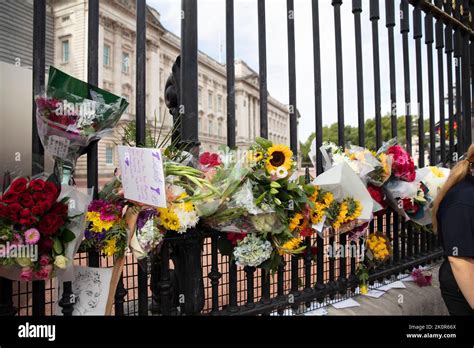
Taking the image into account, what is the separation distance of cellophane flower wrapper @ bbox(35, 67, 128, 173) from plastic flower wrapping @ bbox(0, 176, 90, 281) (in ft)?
0.71

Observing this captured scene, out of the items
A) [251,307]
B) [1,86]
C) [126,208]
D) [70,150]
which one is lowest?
[251,307]

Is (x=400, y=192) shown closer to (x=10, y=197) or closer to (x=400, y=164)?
(x=400, y=164)

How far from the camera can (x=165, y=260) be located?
178 cm

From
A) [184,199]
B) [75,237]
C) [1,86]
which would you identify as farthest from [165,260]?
[1,86]

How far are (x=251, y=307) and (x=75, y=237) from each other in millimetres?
1144

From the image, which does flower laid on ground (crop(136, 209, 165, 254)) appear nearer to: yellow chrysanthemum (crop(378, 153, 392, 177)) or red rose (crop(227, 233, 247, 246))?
red rose (crop(227, 233, 247, 246))

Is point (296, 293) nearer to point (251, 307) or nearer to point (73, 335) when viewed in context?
point (251, 307)

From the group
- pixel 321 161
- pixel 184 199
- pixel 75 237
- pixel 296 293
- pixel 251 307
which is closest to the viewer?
pixel 75 237

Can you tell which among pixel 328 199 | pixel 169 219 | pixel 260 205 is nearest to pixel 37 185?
pixel 169 219

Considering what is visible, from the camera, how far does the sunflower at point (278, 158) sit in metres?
1.76

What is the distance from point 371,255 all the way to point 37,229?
7.34 feet

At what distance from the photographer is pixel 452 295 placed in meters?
2.05

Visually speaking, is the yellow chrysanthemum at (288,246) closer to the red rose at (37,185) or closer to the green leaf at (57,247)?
the green leaf at (57,247)

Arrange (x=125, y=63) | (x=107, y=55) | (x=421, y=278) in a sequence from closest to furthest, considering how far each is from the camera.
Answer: (x=421, y=278) → (x=125, y=63) → (x=107, y=55)
